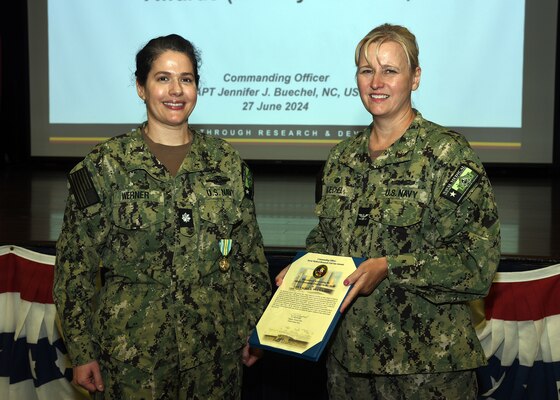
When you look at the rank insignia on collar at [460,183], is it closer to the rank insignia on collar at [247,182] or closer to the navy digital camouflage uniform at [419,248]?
the navy digital camouflage uniform at [419,248]

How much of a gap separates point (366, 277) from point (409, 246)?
0.52 feet

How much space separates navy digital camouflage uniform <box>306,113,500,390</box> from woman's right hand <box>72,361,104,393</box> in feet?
2.07

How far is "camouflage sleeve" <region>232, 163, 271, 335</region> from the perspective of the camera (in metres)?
2.02

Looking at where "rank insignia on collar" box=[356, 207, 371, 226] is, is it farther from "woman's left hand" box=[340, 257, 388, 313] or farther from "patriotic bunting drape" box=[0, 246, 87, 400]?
"patriotic bunting drape" box=[0, 246, 87, 400]

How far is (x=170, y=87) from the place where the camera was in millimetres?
1899

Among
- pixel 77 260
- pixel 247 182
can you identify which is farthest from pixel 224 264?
pixel 77 260

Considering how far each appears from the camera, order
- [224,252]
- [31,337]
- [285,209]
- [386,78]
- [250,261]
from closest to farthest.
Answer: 1. [386,78]
2. [224,252]
3. [250,261]
4. [31,337]
5. [285,209]

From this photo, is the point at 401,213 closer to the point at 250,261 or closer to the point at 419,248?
the point at 419,248

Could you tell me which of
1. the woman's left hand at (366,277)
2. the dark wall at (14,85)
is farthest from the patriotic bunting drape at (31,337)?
the dark wall at (14,85)

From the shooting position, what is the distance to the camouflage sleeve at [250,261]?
6.63 ft

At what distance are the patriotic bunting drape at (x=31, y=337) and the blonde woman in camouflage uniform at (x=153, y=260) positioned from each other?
3.55 ft

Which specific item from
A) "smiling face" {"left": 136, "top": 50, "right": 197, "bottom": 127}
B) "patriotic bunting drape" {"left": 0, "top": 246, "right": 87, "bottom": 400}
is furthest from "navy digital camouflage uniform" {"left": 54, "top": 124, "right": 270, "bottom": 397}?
"patriotic bunting drape" {"left": 0, "top": 246, "right": 87, "bottom": 400}

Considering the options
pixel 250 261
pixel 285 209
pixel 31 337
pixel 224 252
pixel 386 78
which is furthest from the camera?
pixel 285 209

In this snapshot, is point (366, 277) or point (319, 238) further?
point (319, 238)
